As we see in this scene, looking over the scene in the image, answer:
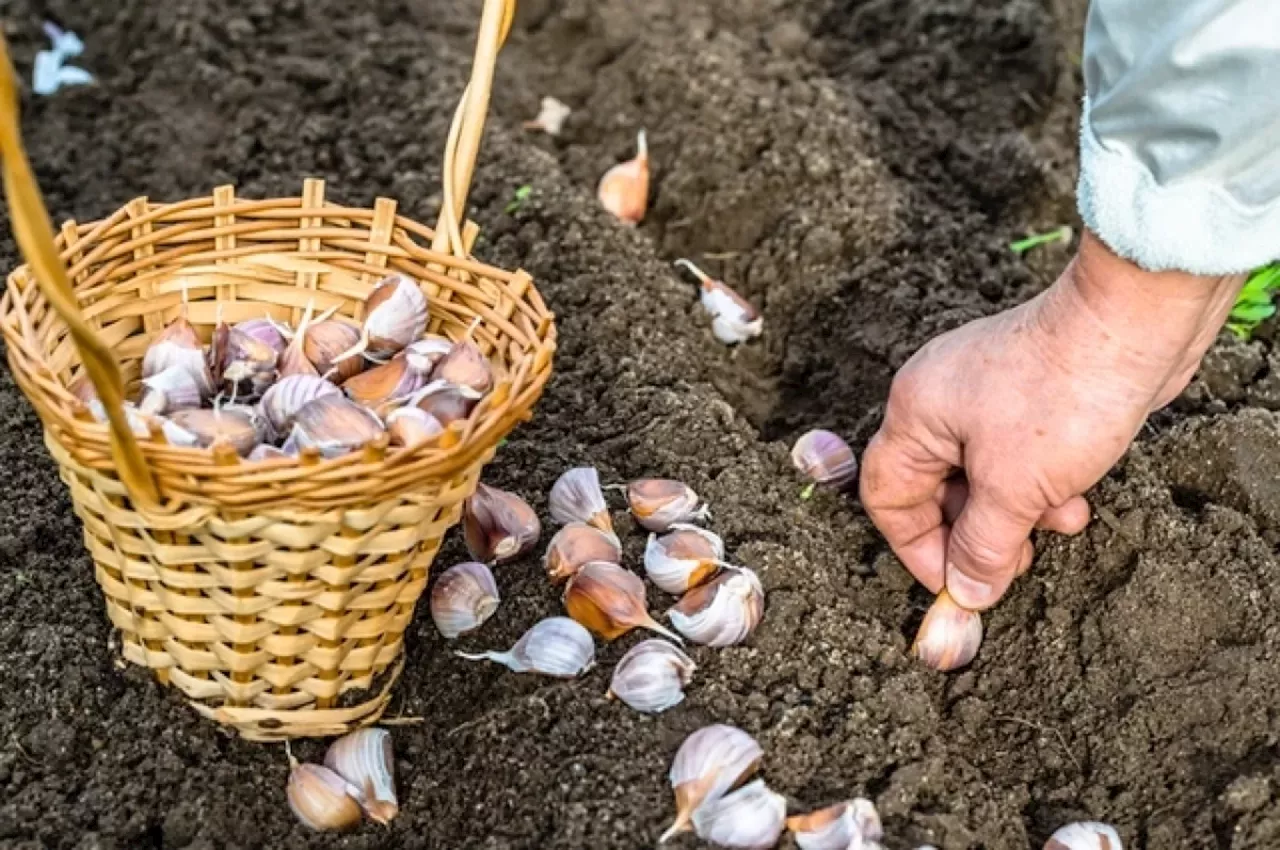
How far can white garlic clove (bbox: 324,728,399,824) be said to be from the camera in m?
1.85

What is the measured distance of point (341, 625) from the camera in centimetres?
173

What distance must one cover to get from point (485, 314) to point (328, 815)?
0.59 metres

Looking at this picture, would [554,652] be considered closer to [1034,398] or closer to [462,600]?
[462,600]

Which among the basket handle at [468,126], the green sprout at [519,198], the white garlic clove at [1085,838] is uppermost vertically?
the basket handle at [468,126]

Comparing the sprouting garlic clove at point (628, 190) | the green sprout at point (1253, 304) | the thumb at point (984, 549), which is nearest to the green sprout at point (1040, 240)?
the green sprout at point (1253, 304)

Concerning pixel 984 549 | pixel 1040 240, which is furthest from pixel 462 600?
pixel 1040 240

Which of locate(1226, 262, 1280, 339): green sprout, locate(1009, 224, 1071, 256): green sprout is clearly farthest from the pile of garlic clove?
locate(1226, 262, 1280, 339): green sprout

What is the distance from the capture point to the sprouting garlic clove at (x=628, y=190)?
9.44 ft

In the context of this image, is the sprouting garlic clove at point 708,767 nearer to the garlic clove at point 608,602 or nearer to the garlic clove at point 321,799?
the garlic clove at point 608,602

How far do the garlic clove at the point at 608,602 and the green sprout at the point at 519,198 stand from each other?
0.95 meters

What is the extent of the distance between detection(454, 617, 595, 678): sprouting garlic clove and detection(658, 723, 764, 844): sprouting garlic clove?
0.58 ft

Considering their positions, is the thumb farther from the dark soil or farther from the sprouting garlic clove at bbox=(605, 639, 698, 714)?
the sprouting garlic clove at bbox=(605, 639, 698, 714)

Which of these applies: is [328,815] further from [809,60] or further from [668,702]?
[809,60]

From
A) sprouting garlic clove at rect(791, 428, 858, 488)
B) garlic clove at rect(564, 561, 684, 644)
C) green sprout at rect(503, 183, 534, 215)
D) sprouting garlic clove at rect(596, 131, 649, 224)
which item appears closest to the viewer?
garlic clove at rect(564, 561, 684, 644)
